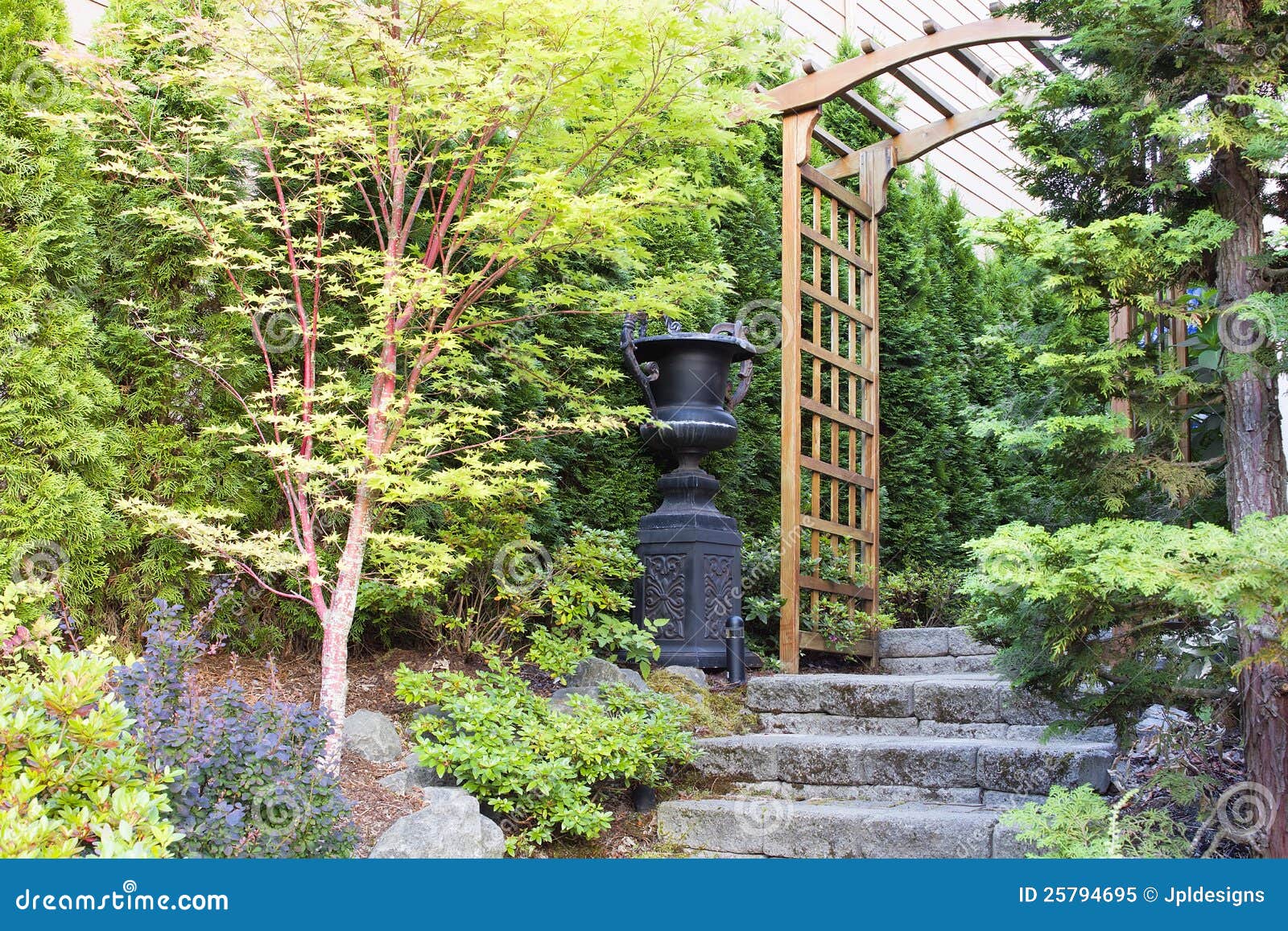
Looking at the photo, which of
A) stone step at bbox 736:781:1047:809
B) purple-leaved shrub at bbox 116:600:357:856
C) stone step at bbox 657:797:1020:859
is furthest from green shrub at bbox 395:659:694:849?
purple-leaved shrub at bbox 116:600:357:856

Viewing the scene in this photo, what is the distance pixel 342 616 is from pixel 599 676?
1256 mm

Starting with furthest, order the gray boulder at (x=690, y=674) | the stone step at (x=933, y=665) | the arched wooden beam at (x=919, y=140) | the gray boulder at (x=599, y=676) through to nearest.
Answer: the arched wooden beam at (x=919, y=140) < the stone step at (x=933, y=665) < the gray boulder at (x=690, y=674) < the gray boulder at (x=599, y=676)

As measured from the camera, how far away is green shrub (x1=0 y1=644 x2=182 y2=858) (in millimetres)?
1983

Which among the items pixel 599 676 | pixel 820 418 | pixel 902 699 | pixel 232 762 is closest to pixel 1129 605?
pixel 902 699

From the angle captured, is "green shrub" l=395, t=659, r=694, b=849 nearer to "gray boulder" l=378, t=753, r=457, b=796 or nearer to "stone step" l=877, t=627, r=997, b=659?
"gray boulder" l=378, t=753, r=457, b=796

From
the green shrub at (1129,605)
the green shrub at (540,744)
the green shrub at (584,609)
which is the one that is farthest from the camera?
the green shrub at (584,609)

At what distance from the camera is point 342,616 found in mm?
3629

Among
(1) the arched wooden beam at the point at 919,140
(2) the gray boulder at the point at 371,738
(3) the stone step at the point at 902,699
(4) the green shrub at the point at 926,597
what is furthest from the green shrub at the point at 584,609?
(1) the arched wooden beam at the point at 919,140

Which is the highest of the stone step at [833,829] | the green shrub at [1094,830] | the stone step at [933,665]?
the stone step at [933,665]

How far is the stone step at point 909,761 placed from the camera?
3387 mm

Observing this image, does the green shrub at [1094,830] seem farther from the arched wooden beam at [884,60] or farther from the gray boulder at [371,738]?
the arched wooden beam at [884,60]

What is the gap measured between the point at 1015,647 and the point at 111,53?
12.4 feet

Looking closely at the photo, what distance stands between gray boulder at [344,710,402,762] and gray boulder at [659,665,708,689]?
4.74 ft

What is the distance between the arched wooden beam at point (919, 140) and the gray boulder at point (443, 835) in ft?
14.2
